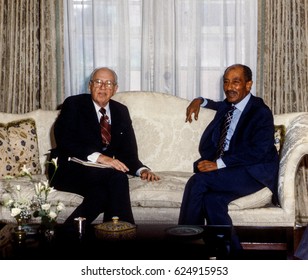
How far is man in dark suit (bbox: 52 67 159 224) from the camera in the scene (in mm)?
3299

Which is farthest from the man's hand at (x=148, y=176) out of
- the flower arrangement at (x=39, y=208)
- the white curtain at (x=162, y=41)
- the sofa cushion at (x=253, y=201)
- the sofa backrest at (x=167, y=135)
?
the white curtain at (x=162, y=41)

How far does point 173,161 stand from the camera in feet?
13.2

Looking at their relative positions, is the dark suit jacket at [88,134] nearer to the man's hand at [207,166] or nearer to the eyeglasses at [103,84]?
the eyeglasses at [103,84]

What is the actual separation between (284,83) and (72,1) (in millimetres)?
1881

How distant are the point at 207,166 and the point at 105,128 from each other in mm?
774

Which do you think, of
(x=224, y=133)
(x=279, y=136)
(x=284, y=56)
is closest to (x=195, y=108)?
(x=224, y=133)

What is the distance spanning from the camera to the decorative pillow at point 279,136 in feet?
12.3

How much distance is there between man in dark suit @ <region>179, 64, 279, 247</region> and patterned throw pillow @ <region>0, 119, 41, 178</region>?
1220mm

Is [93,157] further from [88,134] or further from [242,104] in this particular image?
[242,104]

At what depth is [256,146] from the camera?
11.2ft

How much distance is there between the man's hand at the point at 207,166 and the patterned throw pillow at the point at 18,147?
1.24 metres

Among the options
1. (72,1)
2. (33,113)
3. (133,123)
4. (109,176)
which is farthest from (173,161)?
(72,1)

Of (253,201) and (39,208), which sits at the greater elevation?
(39,208)
